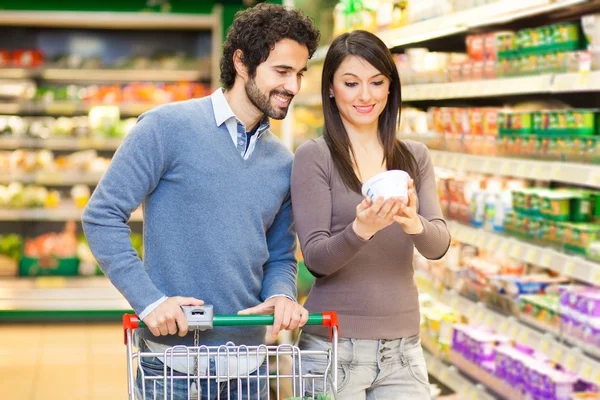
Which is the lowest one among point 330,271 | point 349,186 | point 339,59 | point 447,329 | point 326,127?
point 447,329

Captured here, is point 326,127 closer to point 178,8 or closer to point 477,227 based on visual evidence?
point 477,227

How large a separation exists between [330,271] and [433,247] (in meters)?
0.26

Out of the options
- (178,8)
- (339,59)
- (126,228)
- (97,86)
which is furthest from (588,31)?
(97,86)

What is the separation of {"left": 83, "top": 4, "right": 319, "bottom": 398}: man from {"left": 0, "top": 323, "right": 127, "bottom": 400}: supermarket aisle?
3011 millimetres

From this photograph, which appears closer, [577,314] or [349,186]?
[349,186]

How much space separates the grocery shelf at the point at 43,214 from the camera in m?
7.15

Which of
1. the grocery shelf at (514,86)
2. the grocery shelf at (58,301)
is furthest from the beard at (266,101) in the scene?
the grocery shelf at (58,301)

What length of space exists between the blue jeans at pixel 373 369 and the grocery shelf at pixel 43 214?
5117mm

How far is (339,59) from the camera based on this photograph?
87.4 inches

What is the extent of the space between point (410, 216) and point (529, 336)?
66.9 inches

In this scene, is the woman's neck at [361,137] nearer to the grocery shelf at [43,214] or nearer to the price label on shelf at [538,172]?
the price label on shelf at [538,172]

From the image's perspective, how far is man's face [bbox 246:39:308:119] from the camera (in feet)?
7.02

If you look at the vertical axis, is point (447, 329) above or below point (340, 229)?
below

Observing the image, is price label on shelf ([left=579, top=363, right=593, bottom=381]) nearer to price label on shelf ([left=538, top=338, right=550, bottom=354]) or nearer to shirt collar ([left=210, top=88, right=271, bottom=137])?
price label on shelf ([left=538, top=338, right=550, bottom=354])
